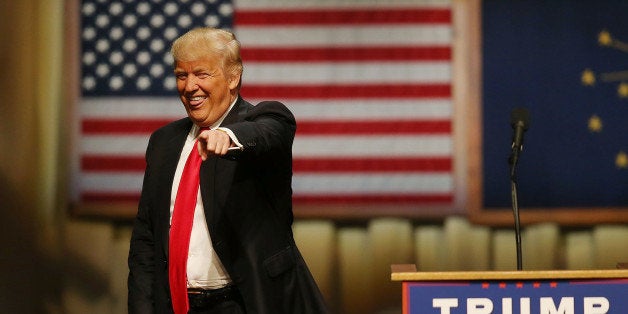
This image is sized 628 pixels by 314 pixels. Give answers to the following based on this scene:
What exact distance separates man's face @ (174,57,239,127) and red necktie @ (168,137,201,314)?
0.12 meters

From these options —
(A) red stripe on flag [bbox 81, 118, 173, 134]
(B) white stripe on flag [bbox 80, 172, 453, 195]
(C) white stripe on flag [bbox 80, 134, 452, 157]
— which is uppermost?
(A) red stripe on flag [bbox 81, 118, 173, 134]

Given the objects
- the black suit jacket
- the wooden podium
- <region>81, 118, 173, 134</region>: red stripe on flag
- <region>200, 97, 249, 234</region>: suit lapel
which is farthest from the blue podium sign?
<region>81, 118, 173, 134</region>: red stripe on flag

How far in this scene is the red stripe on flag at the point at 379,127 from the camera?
15.7ft

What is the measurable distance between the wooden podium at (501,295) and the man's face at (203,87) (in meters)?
0.66

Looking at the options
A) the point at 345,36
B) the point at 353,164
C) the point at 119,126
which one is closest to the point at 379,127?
the point at 353,164

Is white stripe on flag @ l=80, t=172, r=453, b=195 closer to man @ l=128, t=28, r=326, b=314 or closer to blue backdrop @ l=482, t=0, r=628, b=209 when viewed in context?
blue backdrop @ l=482, t=0, r=628, b=209

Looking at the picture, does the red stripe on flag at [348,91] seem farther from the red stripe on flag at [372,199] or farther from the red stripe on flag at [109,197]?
the red stripe on flag at [109,197]

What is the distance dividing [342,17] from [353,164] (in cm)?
73

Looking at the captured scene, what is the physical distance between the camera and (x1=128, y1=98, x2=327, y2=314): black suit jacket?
95.3 inches

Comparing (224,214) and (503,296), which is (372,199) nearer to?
(503,296)

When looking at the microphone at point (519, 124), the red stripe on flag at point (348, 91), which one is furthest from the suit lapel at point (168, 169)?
the red stripe on flag at point (348, 91)

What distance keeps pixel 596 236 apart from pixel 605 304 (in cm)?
224

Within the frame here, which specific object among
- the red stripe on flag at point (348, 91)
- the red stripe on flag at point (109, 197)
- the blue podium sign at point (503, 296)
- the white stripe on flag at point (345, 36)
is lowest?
the blue podium sign at point (503, 296)

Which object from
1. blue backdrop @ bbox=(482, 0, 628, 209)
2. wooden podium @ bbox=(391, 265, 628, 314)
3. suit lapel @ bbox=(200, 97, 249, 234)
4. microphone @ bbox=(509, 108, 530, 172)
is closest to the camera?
suit lapel @ bbox=(200, 97, 249, 234)
